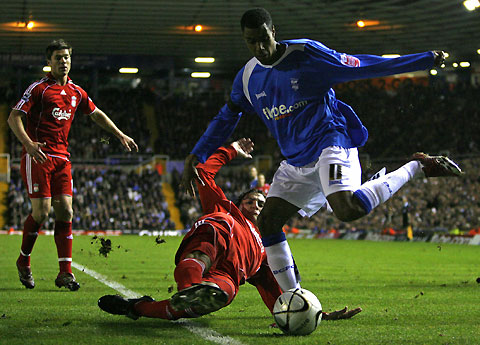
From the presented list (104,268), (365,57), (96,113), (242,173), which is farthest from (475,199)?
(365,57)

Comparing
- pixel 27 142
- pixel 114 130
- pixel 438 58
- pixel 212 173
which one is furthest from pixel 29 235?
pixel 438 58

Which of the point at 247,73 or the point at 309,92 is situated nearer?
the point at 309,92

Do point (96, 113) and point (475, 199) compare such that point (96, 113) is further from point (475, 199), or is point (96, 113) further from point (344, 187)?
point (475, 199)

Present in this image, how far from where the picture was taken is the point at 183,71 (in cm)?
3897

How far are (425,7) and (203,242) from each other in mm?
22398

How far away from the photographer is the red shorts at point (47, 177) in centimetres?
732

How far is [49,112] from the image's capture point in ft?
24.2

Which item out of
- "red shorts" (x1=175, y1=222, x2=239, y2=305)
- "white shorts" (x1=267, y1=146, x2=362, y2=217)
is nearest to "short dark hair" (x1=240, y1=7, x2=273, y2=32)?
"white shorts" (x1=267, y1=146, x2=362, y2=217)

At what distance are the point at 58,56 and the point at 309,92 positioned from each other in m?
3.14

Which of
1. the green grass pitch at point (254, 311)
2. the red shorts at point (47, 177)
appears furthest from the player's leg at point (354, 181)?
the red shorts at point (47, 177)

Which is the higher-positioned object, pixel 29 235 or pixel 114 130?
pixel 114 130

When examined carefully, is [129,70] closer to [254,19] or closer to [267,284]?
[267,284]

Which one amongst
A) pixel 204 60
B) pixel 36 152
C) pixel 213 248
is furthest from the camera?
pixel 204 60

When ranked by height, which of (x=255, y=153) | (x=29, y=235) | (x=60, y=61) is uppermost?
(x=255, y=153)
